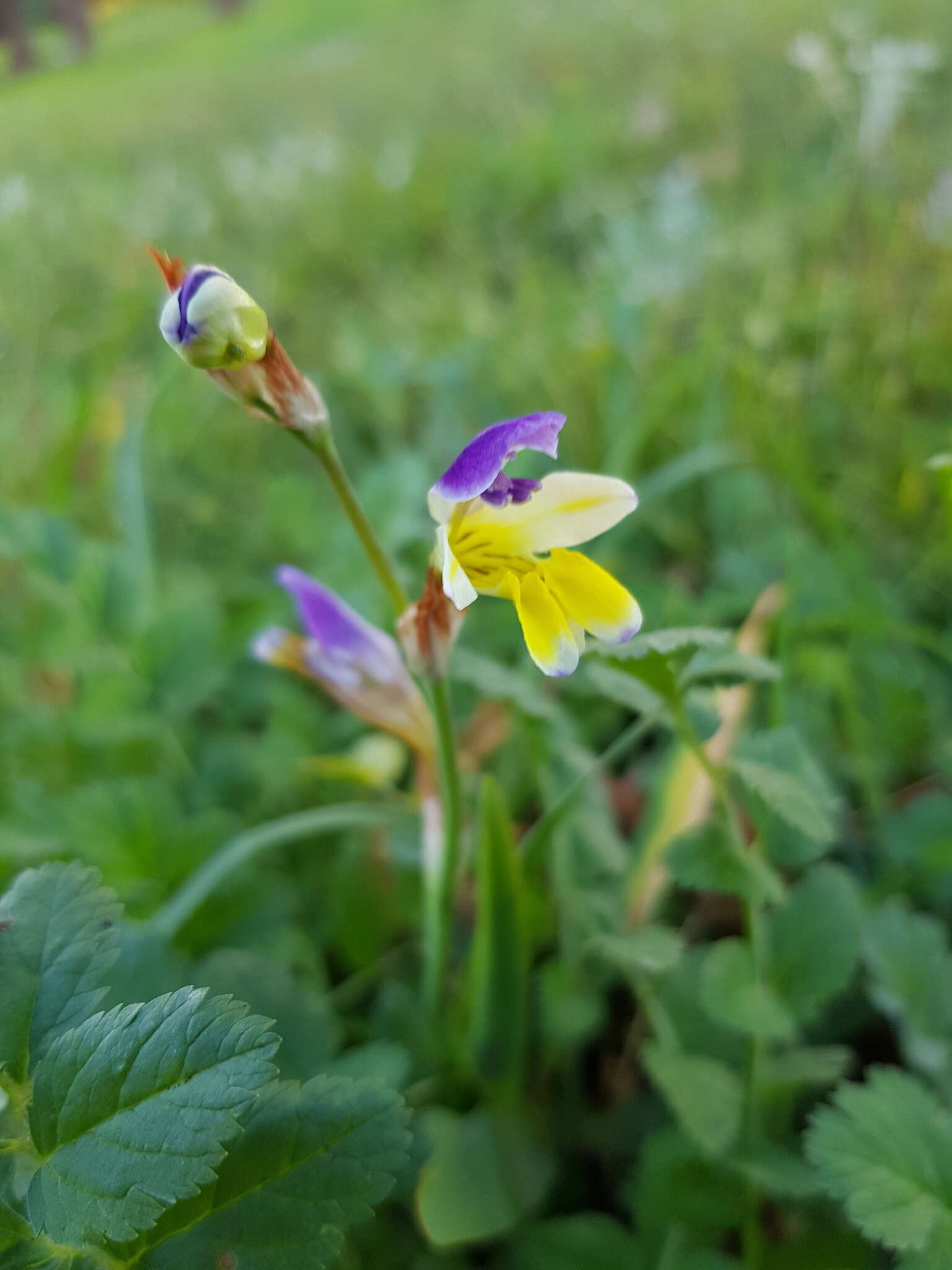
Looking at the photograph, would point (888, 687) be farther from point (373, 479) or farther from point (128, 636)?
point (128, 636)

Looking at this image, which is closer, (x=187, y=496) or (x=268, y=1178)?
Result: (x=268, y=1178)

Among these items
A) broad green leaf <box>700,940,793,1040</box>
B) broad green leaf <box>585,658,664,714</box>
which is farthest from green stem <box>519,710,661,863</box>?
broad green leaf <box>700,940,793,1040</box>

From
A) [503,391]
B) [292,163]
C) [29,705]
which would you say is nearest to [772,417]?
[503,391]

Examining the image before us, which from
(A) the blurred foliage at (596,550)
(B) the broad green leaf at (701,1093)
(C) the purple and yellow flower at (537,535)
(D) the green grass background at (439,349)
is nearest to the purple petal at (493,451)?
(C) the purple and yellow flower at (537,535)

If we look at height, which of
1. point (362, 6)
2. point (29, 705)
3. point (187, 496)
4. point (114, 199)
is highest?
point (362, 6)


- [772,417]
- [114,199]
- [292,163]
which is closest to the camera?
[772,417]

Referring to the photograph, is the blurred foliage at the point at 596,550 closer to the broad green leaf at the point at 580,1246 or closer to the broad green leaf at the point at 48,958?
the broad green leaf at the point at 580,1246

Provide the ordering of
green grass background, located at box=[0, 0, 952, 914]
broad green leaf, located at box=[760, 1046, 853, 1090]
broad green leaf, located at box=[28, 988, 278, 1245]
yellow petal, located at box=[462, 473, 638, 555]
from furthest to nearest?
green grass background, located at box=[0, 0, 952, 914], broad green leaf, located at box=[760, 1046, 853, 1090], yellow petal, located at box=[462, 473, 638, 555], broad green leaf, located at box=[28, 988, 278, 1245]

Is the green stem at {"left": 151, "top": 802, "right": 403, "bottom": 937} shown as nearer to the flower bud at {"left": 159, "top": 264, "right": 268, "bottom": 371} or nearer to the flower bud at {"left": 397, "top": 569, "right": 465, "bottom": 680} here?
the flower bud at {"left": 397, "top": 569, "right": 465, "bottom": 680}

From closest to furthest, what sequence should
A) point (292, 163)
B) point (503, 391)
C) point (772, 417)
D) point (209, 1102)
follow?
point (209, 1102) → point (772, 417) → point (503, 391) → point (292, 163)
